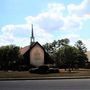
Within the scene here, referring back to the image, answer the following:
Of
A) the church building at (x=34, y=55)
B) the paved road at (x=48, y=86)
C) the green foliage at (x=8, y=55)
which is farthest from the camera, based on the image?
the church building at (x=34, y=55)

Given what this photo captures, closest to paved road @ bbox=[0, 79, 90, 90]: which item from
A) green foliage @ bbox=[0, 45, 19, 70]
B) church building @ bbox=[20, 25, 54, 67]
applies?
green foliage @ bbox=[0, 45, 19, 70]

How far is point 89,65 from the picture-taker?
104250 mm

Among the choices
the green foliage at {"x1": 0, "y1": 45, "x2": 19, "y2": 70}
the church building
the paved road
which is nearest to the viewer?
the paved road

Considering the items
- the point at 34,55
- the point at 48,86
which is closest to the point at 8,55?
the point at 34,55

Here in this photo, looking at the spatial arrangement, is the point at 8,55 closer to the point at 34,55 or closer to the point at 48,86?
the point at 34,55

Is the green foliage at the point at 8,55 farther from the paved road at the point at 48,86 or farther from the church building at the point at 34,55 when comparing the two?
the paved road at the point at 48,86

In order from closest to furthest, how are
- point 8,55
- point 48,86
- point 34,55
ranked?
point 48,86
point 8,55
point 34,55

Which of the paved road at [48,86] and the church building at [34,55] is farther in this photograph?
the church building at [34,55]

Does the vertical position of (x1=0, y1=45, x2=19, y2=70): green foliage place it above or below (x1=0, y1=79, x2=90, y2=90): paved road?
above

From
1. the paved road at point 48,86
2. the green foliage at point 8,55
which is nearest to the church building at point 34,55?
the green foliage at point 8,55

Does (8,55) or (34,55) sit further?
(34,55)

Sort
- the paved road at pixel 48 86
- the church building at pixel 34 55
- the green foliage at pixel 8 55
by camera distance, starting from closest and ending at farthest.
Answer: the paved road at pixel 48 86
the green foliage at pixel 8 55
the church building at pixel 34 55

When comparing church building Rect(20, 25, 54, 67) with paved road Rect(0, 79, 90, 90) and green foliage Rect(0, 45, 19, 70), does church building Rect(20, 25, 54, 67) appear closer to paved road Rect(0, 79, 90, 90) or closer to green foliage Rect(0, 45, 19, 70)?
green foliage Rect(0, 45, 19, 70)

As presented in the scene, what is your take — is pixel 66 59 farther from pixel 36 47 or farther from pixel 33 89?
pixel 33 89
